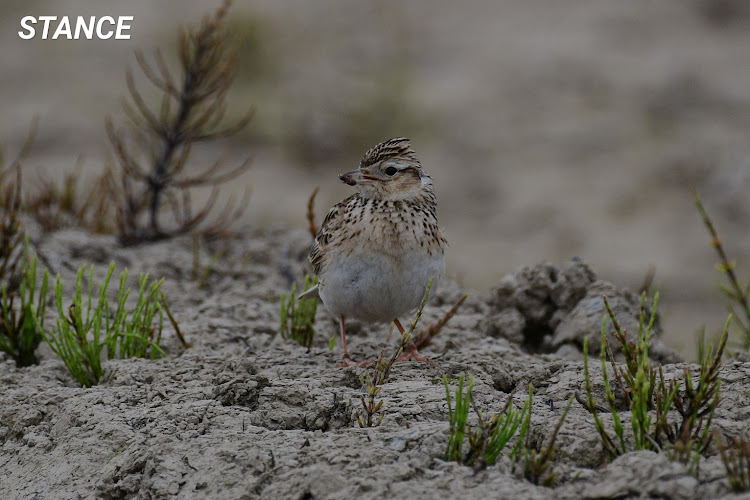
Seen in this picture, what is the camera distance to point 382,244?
4539 millimetres

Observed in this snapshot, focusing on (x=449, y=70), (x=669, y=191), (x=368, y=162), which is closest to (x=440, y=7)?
(x=449, y=70)

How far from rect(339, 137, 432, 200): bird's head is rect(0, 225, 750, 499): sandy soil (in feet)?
2.82

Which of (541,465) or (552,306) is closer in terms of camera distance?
(541,465)

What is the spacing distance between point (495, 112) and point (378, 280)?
29.8 feet

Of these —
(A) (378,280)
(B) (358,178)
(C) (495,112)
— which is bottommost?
(A) (378,280)

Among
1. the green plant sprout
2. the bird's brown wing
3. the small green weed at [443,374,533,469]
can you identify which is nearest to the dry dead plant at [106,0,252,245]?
the bird's brown wing

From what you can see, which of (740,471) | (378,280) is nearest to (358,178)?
(378,280)

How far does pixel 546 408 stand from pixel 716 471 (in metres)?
0.92

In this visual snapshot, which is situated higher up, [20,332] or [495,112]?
[495,112]

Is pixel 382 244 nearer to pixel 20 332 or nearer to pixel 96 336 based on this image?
Result: pixel 96 336

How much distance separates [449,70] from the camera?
46.5 ft

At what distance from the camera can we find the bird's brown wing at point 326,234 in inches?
189

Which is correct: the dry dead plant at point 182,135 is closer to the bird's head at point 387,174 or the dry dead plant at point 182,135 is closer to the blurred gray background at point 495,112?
the bird's head at point 387,174

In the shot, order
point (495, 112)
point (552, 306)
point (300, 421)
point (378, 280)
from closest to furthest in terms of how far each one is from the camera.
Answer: point (300, 421)
point (378, 280)
point (552, 306)
point (495, 112)
